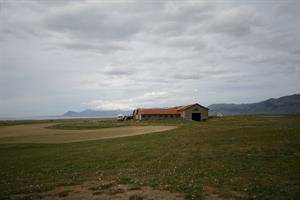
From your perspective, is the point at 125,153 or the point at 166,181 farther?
the point at 125,153

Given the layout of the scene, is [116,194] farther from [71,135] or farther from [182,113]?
Result: [182,113]

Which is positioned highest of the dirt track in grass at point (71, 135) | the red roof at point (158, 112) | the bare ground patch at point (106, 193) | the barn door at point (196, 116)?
the red roof at point (158, 112)

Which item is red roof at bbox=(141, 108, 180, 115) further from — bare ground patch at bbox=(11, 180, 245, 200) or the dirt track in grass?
bare ground patch at bbox=(11, 180, 245, 200)

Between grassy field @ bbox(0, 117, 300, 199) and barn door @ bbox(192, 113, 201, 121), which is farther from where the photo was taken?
barn door @ bbox(192, 113, 201, 121)

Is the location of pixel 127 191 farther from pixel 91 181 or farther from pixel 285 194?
pixel 285 194

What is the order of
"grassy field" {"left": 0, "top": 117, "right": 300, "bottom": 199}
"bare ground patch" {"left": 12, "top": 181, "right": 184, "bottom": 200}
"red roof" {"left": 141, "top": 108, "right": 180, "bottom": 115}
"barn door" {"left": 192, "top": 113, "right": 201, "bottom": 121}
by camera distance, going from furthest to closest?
"red roof" {"left": 141, "top": 108, "right": 180, "bottom": 115} → "barn door" {"left": 192, "top": 113, "right": 201, "bottom": 121} → "grassy field" {"left": 0, "top": 117, "right": 300, "bottom": 199} → "bare ground patch" {"left": 12, "top": 181, "right": 184, "bottom": 200}

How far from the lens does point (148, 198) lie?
32.5 ft

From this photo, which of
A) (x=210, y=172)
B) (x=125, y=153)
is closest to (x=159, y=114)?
(x=125, y=153)

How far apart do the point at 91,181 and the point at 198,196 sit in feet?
20.2

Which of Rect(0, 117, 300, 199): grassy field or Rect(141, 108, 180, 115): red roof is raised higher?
Rect(141, 108, 180, 115): red roof

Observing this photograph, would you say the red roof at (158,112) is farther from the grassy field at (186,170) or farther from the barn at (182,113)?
the grassy field at (186,170)

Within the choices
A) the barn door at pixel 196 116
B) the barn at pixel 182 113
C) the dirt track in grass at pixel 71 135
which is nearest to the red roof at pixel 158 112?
the barn at pixel 182 113

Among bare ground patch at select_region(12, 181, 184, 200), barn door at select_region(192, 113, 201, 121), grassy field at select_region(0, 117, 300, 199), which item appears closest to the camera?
bare ground patch at select_region(12, 181, 184, 200)

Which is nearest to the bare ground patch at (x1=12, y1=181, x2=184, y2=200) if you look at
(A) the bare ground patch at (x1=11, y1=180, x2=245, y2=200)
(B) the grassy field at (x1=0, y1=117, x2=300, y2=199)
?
(A) the bare ground patch at (x1=11, y1=180, x2=245, y2=200)
